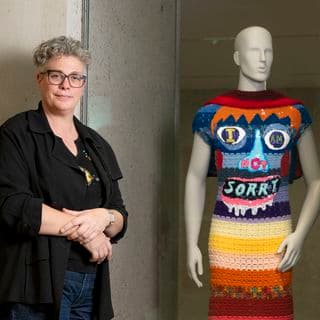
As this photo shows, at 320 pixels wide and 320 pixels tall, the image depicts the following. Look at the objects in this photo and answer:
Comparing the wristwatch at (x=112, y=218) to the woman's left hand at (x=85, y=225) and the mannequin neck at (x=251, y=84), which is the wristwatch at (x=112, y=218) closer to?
the woman's left hand at (x=85, y=225)

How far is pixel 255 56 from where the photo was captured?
8.47 feet

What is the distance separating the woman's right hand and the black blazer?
0.20ft

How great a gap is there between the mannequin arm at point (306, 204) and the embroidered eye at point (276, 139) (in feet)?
0.22

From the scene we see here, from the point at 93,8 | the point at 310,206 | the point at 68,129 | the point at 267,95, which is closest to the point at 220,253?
the point at 310,206

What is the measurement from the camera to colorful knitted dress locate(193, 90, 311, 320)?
2.54 m

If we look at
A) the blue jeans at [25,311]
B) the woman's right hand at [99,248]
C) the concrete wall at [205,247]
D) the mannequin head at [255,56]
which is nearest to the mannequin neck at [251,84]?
the mannequin head at [255,56]

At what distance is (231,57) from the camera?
2768 mm

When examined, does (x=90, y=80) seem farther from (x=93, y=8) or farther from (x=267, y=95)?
(x=267, y=95)

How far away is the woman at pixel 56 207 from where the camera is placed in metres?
1.99

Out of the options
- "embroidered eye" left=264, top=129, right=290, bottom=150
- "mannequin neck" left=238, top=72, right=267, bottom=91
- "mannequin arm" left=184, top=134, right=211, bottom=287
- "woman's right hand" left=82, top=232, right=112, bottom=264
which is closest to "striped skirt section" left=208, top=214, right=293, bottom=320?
"mannequin arm" left=184, top=134, right=211, bottom=287

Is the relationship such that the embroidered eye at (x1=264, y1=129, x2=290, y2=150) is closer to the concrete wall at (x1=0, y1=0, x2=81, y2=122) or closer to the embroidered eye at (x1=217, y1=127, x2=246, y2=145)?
the embroidered eye at (x1=217, y1=127, x2=246, y2=145)

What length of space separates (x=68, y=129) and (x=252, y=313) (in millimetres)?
875

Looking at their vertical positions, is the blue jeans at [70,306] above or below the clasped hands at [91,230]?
below

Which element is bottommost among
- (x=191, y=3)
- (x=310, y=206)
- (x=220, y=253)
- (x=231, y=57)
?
(x=220, y=253)
